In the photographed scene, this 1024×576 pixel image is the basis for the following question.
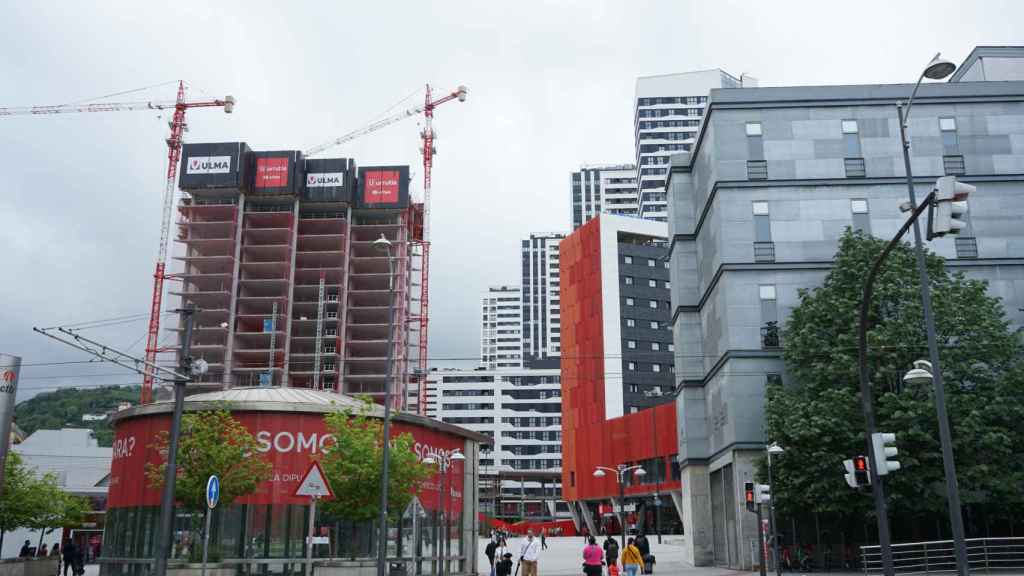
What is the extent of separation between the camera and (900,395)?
3309 cm

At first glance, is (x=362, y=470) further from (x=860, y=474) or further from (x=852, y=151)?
(x=852, y=151)

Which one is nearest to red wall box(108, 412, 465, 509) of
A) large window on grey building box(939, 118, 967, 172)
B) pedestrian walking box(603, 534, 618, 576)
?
pedestrian walking box(603, 534, 618, 576)

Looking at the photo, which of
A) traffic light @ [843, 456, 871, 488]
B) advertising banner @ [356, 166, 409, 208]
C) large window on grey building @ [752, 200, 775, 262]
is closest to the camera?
traffic light @ [843, 456, 871, 488]

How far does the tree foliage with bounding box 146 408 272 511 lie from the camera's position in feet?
90.4

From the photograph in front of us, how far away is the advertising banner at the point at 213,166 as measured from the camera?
376 ft

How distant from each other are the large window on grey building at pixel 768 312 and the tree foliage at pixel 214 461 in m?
22.2

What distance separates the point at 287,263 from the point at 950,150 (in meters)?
88.8

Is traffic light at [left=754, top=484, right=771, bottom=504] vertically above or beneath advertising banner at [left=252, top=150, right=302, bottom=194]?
beneath

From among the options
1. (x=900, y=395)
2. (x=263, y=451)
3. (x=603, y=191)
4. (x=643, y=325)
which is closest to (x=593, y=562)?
(x=263, y=451)

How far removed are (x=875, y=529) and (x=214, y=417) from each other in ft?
86.1

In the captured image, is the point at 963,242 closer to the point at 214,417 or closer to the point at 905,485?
the point at 905,485

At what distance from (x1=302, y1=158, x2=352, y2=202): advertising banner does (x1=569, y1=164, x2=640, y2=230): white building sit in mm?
60076

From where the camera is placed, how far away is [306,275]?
12012 centimetres

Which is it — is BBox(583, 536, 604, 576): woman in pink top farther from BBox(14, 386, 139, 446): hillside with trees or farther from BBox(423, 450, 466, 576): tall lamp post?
BBox(14, 386, 139, 446): hillside with trees
